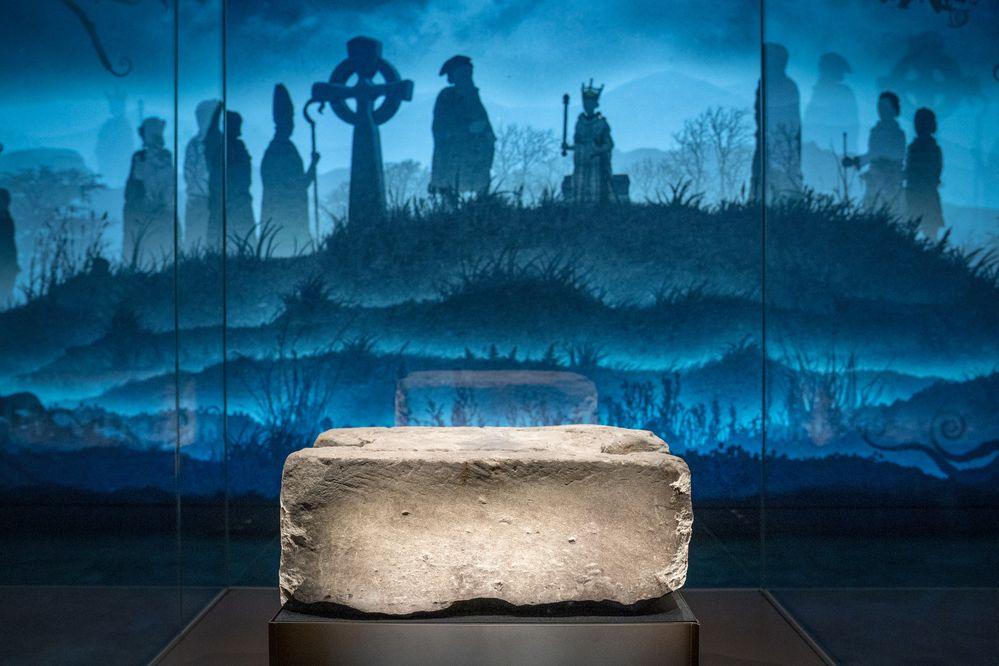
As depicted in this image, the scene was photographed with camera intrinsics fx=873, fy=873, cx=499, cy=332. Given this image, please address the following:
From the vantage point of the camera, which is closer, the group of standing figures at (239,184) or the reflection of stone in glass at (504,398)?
the group of standing figures at (239,184)

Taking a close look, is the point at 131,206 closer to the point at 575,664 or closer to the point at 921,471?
the point at 575,664

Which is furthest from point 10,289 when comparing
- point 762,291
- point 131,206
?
point 762,291

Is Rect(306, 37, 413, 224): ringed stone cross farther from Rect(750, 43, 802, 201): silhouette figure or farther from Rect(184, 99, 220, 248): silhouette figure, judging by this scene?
Rect(750, 43, 802, 201): silhouette figure

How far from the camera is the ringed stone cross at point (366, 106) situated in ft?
10.3

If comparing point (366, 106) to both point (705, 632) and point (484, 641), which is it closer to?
point (484, 641)

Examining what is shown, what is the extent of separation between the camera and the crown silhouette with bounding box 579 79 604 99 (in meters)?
3.12

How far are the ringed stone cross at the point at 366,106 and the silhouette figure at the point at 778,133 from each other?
1.26 metres

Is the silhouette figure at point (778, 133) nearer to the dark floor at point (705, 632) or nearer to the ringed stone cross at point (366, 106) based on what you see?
the ringed stone cross at point (366, 106)

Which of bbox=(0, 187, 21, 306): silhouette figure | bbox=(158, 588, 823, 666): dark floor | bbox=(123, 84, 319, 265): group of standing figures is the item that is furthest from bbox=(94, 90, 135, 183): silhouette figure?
bbox=(158, 588, 823, 666): dark floor

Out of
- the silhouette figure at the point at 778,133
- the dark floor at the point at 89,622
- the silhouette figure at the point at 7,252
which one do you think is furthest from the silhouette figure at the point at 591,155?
the dark floor at the point at 89,622

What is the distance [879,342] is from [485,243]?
1347 millimetres

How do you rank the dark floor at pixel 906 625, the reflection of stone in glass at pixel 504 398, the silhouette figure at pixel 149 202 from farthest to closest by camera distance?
1. the reflection of stone in glass at pixel 504 398
2. the silhouette figure at pixel 149 202
3. the dark floor at pixel 906 625

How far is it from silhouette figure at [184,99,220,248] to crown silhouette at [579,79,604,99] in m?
1.30

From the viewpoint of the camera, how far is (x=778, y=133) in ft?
9.75
